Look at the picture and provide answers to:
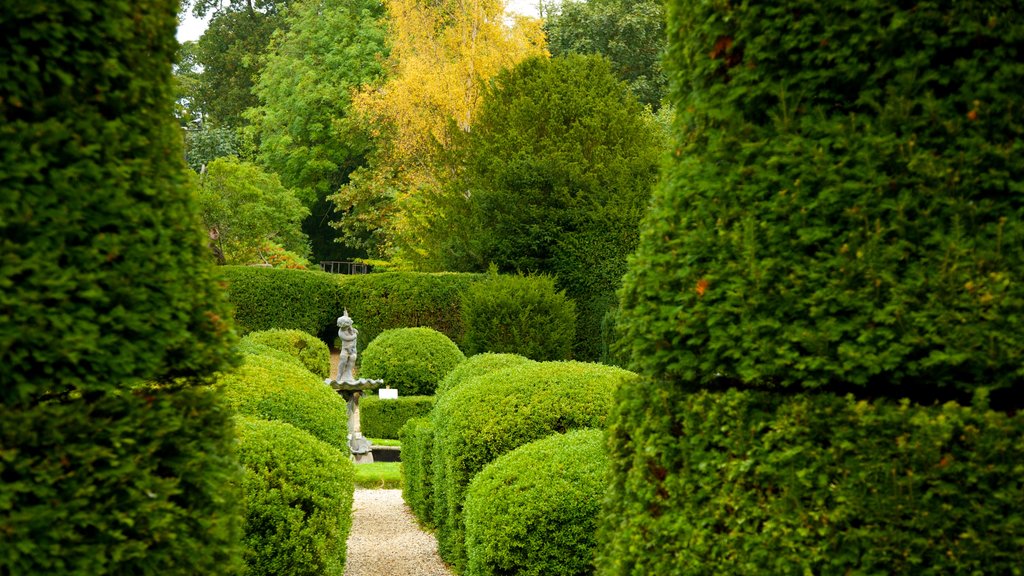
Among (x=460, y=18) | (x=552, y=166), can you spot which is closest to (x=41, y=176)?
(x=552, y=166)

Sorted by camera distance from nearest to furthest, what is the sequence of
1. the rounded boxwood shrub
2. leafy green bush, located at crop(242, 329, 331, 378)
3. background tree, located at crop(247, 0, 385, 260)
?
1. leafy green bush, located at crop(242, 329, 331, 378)
2. the rounded boxwood shrub
3. background tree, located at crop(247, 0, 385, 260)

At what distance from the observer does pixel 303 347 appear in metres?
21.3

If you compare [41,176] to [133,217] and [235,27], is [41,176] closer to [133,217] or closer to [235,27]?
[133,217]

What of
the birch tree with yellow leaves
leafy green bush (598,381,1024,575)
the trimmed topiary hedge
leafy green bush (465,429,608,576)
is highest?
the birch tree with yellow leaves

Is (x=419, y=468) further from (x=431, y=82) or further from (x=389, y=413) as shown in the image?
(x=431, y=82)

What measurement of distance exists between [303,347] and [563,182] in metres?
8.06

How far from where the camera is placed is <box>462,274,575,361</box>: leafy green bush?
21.2 meters

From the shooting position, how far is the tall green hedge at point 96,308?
2945 mm

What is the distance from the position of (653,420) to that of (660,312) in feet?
1.43

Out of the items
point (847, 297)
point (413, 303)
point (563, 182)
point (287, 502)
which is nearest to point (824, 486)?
point (847, 297)

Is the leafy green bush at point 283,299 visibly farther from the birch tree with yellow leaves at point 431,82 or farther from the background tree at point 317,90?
the background tree at point 317,90

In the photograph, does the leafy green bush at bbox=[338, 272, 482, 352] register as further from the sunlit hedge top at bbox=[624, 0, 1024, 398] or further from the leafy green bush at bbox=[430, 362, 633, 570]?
the sunlit hedge top at bbox=[624, 0, 1024, 398]

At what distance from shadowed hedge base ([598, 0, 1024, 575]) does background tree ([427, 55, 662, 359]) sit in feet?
67.1

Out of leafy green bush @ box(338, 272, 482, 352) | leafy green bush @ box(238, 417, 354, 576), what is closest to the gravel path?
leafy green bush @ box(238, 417, 354, 576)
